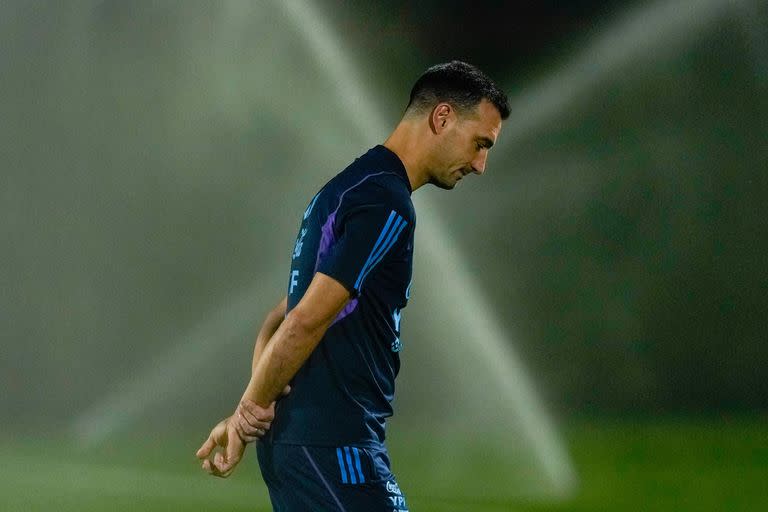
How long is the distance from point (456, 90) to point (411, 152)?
21cm

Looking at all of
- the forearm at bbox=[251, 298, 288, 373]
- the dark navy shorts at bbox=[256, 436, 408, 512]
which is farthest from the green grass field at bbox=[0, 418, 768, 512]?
the dark navy shorts at bbox=[256, 436, 408, 512]

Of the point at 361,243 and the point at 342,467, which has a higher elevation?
the point at 361,243

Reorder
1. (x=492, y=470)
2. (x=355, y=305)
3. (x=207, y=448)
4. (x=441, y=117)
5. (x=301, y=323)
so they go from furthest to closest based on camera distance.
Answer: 1. (x=492, y=470)
2. (x=441, y=117)
3. (x=207, y=448)
4. (x=355, y=305)
5. (x=301, y=323)

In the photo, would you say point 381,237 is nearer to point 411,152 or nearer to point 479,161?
point 411,152

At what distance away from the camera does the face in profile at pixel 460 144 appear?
279 centimetres

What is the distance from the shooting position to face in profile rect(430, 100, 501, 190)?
2789mm

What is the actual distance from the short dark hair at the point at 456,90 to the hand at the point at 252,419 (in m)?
0.84

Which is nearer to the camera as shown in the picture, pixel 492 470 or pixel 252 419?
pixel 252 419

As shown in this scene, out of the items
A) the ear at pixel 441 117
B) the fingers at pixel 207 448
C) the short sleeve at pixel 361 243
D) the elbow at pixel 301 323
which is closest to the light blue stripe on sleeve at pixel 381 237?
the short sleeve at pixel 361 243

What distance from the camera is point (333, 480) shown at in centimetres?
250

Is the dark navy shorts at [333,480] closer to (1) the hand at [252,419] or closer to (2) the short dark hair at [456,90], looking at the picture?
(1) the hand at [252,419]

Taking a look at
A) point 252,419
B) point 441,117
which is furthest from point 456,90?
point 252,419

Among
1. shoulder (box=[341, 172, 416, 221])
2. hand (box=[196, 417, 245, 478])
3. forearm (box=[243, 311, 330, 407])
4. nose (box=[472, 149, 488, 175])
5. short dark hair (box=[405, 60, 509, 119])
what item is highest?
short dark hair (box=[405, 60, 509, 119])

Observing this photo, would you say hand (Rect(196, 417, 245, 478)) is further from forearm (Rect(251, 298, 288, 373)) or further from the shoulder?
the shoulder
